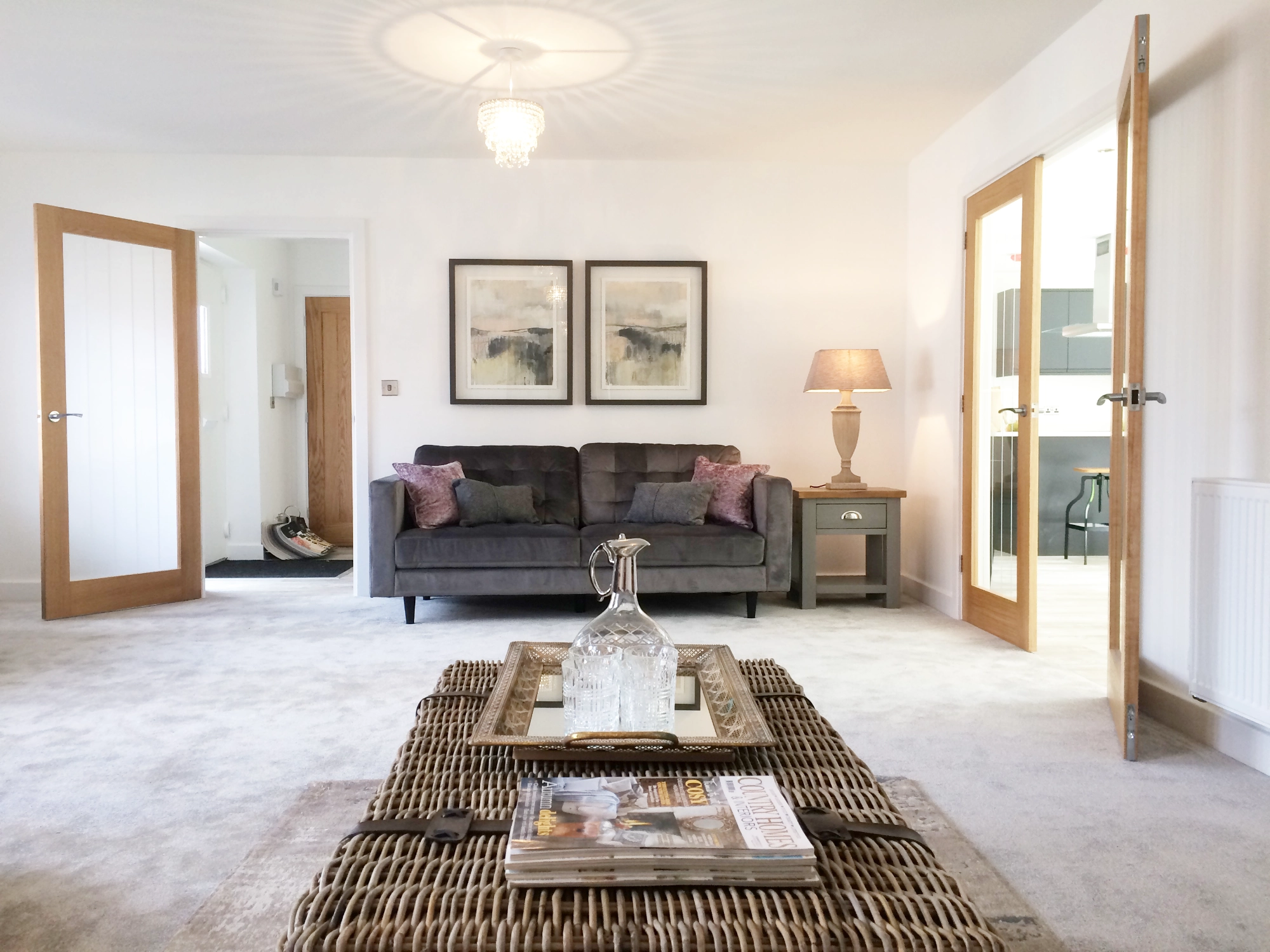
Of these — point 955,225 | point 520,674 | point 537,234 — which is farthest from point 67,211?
point 955,225

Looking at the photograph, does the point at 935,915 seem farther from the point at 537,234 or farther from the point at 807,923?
the point at 537,234

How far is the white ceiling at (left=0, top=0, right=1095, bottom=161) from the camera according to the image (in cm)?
325

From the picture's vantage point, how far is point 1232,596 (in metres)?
2.40

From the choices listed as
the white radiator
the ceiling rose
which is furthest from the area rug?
the ceiling rose

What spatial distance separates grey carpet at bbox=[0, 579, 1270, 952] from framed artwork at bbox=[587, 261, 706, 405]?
1.39 metres

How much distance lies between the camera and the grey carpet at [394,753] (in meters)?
1.68

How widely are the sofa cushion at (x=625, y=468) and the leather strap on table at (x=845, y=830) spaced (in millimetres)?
3707

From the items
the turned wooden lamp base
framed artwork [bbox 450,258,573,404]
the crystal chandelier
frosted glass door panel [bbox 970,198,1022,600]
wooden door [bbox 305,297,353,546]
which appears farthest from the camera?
wooden door [bbox 305,297,353,546]

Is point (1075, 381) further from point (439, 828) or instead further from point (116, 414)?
point (439, 828)

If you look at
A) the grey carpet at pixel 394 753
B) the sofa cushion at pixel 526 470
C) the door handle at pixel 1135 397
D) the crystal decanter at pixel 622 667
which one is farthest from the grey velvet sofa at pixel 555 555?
the crystal decanter at pixel 622 667

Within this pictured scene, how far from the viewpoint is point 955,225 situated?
4488 mm

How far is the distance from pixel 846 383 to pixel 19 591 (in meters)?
4.55

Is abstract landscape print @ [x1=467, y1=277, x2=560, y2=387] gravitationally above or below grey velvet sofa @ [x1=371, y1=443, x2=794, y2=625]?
above

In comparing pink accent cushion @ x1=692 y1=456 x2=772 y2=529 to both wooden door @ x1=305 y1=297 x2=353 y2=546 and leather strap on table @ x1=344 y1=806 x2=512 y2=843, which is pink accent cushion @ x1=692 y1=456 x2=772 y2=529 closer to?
leather strap on table @ x1=344 y1=806 x2=512 y2=843
